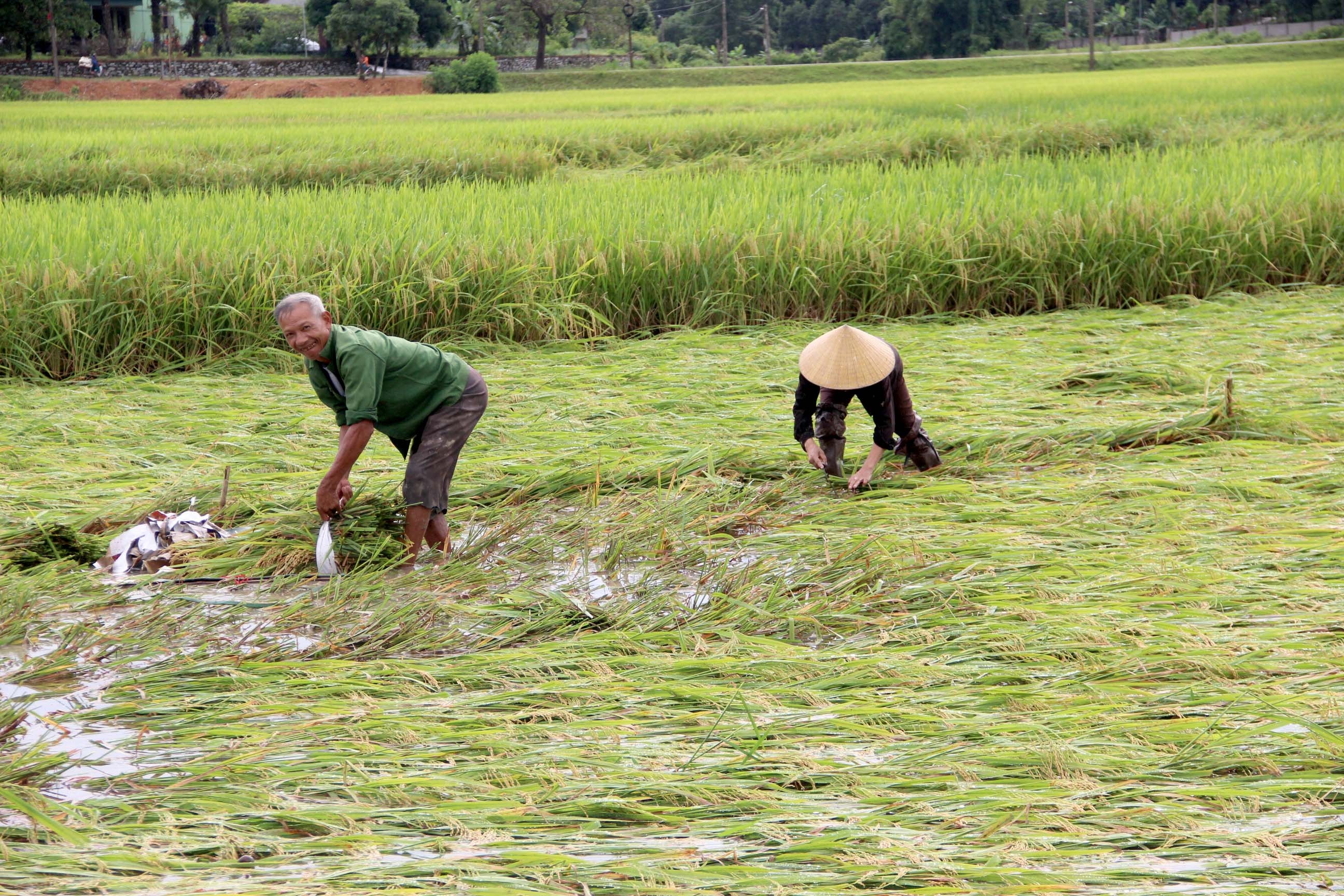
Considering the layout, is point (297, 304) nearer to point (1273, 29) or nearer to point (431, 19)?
point (431, 19)

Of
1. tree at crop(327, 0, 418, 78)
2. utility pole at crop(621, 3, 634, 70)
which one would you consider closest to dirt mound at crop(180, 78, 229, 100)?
tree at crop(327, 0, 418, 78)

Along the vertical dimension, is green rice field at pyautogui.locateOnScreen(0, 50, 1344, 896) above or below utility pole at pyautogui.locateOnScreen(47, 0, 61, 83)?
below

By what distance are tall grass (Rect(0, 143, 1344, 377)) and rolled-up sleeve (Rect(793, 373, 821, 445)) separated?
250 centimetres

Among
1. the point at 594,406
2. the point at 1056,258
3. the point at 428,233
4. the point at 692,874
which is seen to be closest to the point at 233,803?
the point at 692,874

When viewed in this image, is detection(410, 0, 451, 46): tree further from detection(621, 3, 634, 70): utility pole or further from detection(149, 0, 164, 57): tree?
detection(149, 0, 164, 57): tree

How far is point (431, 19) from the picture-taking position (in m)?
38.6

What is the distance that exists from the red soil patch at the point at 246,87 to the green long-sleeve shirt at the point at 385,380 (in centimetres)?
2879

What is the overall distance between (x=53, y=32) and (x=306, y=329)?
31.1 metres

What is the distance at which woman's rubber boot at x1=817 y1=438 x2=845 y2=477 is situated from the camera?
12.1 feet

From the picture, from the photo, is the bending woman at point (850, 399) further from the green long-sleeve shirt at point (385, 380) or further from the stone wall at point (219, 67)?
the stone wall at point (219, 67)

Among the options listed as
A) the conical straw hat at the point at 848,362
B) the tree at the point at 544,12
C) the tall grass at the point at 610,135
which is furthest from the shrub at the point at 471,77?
the conical straw hat at the point at 848,362

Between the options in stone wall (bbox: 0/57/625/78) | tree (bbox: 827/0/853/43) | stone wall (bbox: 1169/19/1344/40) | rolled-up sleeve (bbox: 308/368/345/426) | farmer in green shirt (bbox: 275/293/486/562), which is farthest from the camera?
tree (bbox: 827/0/853/43)

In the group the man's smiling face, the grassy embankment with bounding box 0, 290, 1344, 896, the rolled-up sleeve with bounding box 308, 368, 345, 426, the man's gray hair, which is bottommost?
the grassy embankment with bounding box 0, 290, 1344, 896

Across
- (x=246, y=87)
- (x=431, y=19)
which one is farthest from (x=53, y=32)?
(x=431, y=19)
